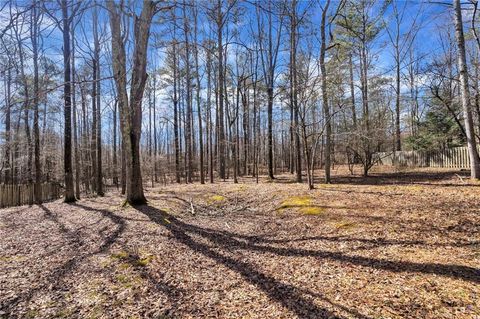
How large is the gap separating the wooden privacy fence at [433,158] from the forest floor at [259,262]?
872cm

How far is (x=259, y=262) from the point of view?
4.35 metres

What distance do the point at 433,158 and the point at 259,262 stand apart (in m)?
18.4

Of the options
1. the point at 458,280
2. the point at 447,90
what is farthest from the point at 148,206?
the point at 447,90

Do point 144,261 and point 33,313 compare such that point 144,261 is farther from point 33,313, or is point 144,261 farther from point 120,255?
point 33,313

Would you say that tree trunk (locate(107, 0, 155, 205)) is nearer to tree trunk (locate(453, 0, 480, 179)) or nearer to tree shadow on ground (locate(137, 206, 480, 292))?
tree shadow on ground (locate(137, 206, 480, 292))

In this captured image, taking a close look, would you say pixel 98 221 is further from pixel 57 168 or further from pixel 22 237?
pixel 57 168

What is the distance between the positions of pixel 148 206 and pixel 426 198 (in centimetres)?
763

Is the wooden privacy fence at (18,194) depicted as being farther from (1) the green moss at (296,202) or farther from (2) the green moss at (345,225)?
(2) the green moss at (345,225)

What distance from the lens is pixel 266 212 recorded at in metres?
7.76

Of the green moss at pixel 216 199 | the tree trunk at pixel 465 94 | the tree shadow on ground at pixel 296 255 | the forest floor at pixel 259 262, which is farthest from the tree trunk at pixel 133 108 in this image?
the tree trunk at pixel 465 94

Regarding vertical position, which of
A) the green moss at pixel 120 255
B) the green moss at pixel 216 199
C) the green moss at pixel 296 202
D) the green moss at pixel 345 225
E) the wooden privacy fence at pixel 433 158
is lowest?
the green moss at pixel 120 255

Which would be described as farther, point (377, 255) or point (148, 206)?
point (148, 206)

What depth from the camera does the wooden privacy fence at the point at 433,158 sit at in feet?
49.3

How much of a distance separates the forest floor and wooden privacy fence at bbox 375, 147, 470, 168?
343 inches
